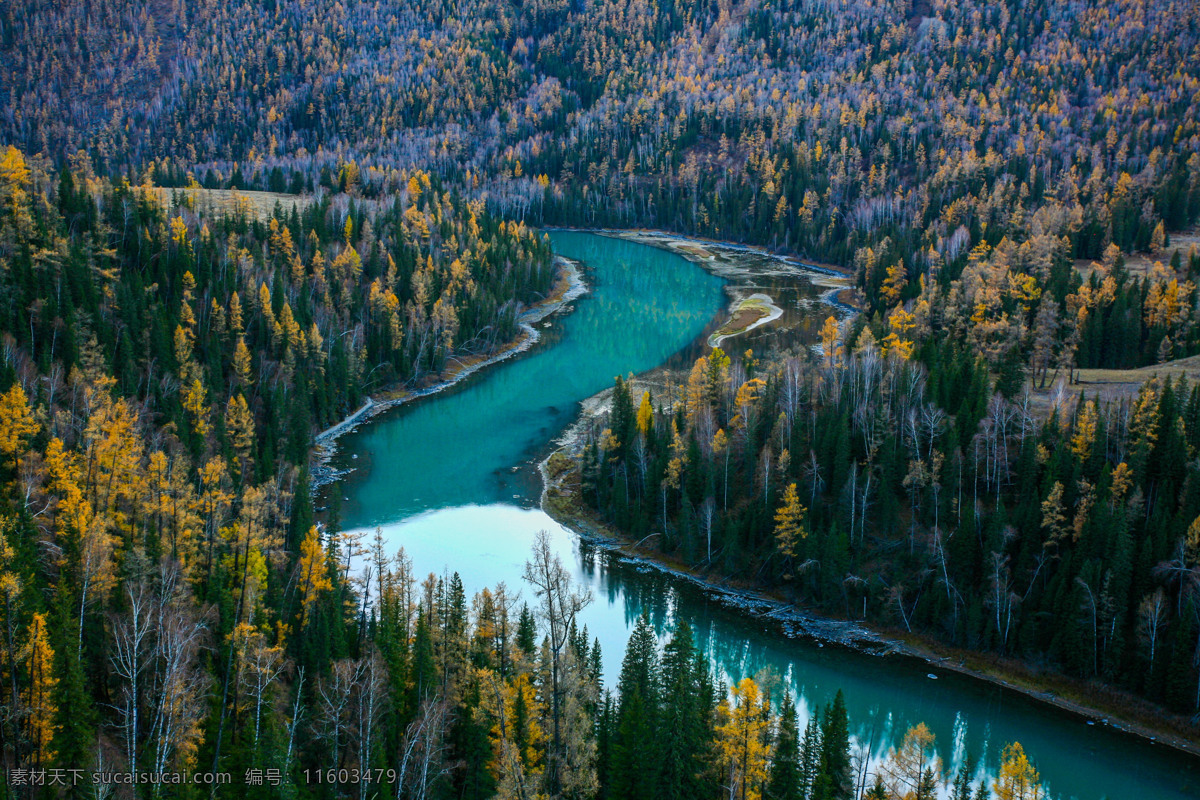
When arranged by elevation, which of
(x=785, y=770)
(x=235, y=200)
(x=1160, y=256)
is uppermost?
(x=235, y=200)

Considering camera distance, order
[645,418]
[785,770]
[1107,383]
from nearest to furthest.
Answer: [785,770] < [645,418] < [1107,383]

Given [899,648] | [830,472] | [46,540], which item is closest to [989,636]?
[899,648]

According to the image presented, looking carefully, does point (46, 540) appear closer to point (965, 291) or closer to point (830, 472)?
point (830, 472)

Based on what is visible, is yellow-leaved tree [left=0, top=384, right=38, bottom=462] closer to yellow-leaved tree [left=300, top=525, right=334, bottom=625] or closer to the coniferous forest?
the coniferous forest

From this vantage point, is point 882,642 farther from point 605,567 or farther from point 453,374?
point 453,374

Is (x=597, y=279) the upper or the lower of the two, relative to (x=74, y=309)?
lower

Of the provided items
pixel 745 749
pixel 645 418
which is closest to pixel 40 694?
pixel 745 749

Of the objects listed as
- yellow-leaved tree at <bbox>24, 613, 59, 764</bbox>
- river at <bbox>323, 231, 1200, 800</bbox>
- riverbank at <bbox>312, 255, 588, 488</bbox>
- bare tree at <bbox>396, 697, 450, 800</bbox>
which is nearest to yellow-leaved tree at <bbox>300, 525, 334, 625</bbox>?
bare tree at <bbox>396, 697, 450, 800</bbox>

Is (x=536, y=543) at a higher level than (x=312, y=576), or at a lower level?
lower
